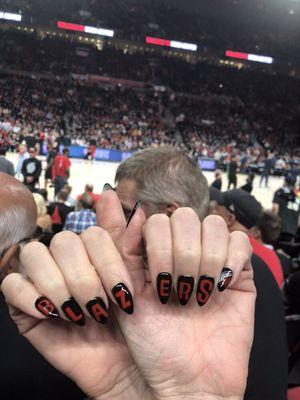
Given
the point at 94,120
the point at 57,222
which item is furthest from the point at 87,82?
the point at 57,222

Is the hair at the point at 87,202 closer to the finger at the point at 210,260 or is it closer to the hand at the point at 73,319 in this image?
the hand at the point at 73,319

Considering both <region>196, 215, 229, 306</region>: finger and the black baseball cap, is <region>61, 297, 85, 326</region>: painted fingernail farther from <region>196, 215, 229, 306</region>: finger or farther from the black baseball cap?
the black baseball cap

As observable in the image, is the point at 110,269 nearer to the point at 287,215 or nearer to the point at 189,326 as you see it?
the point at 189,326

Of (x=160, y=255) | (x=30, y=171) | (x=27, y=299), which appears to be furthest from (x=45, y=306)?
(x=30, y=171)

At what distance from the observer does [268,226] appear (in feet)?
12.4

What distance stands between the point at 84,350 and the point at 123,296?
21 centimetres

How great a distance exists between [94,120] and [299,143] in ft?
51.6

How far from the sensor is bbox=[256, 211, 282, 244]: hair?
3.76 metres

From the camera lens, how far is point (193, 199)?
59.2 inches

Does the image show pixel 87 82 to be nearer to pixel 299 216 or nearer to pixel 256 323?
pixel 299 216

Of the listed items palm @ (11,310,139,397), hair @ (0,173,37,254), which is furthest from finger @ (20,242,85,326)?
hair @ (0,173,37,254)

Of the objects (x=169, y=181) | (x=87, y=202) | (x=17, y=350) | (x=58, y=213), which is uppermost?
(x=169, y=181)

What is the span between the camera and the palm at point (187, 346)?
824 mm

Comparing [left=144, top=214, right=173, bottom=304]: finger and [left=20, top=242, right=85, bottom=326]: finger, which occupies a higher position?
[left=144, top=214, right=173, bottom=304]: finger
